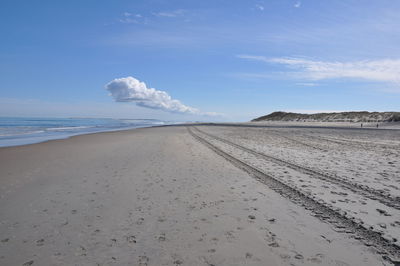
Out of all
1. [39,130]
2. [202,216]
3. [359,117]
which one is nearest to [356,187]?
[202,216]

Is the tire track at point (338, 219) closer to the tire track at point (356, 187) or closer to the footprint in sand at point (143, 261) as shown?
the tire track at point (356, 187)

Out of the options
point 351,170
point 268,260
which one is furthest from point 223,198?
point 351,170

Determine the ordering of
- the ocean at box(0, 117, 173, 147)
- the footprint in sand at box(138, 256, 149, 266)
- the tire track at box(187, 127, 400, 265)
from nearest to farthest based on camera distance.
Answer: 1. the footprint in sand at box(138, 256, 149, 266)
2. the tire track at box(187, 127, 400, 265)
3. the ocean at box(0, 117, 173, 147)

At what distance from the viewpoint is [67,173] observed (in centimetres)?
842

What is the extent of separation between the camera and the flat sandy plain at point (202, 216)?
3.44 m

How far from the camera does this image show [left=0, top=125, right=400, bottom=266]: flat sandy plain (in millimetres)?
3441

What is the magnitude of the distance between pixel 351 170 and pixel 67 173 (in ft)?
33.2

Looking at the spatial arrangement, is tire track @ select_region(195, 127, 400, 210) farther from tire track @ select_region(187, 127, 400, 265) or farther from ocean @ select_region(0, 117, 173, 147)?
ocean @ select_region(0, 117, 173, 147)

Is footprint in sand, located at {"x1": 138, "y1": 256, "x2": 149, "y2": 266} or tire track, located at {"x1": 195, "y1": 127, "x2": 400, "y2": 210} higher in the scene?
tire track, located at {"x1": 195, "y1": 127, "x2": 400, "y2": 210}

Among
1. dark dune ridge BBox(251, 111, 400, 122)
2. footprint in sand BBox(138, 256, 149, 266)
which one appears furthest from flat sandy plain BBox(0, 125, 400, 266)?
dark dune ridge BBox(251, 111, 400, 122)

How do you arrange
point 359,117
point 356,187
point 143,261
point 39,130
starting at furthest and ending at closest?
point 359,117 → point 39,130 → point 356,187 → point 143,261

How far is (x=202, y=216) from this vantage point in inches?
188

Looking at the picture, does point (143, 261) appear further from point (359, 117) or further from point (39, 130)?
point (359, 117)

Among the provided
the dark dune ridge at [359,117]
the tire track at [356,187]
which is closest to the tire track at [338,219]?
the tire track at [356,187]
